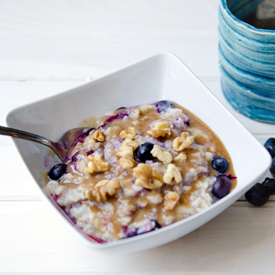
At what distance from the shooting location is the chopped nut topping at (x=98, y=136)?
63.0 inches

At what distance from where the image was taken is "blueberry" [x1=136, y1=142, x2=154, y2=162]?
1.48m

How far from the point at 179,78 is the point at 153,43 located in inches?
33.7

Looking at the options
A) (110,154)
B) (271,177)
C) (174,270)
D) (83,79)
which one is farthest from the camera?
(83,79)

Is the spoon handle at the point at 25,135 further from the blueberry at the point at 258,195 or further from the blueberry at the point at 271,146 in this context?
the blueberry at the point at 271,146

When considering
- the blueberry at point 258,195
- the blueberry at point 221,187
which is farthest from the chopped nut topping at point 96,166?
the blueberry at point 258,195

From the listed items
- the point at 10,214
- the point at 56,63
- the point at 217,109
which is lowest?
the point at 10,214

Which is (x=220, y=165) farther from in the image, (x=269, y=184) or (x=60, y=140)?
(x=60, y=140)

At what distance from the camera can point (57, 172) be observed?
154 cm

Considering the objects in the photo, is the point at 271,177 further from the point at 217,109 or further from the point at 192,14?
the point at 192,14

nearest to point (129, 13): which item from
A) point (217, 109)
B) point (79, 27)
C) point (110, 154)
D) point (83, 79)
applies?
point (79, 27)

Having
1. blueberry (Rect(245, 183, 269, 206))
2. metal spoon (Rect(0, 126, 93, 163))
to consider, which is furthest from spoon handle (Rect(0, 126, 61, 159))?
blueberry (Rect(245, 183, 269, 206))

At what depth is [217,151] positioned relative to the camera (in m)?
1.62

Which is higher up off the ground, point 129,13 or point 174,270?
point 129,13

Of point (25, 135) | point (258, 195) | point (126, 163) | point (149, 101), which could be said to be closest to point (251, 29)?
point (149, 101)
